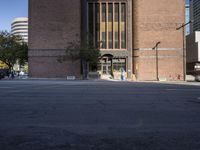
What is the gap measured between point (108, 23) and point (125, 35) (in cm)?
339

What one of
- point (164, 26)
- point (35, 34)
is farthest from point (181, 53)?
point (35, 34)

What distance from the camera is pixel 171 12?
55562 millimetres

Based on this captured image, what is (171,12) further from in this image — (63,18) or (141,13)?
(63,18)

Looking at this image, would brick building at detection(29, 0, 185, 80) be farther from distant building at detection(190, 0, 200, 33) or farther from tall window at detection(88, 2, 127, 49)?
distant building at detection(190, 0, 200, 33)

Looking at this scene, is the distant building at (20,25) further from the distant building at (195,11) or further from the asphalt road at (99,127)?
the asphalt road at (99,127)

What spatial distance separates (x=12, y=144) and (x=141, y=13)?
51083 millimetres

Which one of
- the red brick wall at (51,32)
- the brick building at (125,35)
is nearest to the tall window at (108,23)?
the brick building at (125,35)

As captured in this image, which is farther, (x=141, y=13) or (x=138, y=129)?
(x=141, y=13)

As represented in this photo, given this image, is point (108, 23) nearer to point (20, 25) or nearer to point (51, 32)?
point (51, 32)

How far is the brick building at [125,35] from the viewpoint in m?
55.2

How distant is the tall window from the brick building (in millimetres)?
161

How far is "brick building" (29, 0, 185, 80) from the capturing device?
5516 centimetres

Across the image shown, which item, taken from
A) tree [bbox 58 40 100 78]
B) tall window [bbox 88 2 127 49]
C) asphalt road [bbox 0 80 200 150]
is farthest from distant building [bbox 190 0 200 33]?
asphalt road [bbox 0 80 200 150]

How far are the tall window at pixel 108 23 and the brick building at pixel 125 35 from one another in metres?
0.16
